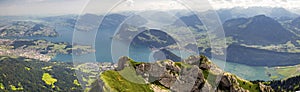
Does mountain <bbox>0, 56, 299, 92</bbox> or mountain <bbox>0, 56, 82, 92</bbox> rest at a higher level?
mountain <bbox>0, 56, 299, 92</bbox>

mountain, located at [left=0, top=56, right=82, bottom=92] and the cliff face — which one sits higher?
the cliff face

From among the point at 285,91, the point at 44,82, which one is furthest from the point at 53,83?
the point at 285,91

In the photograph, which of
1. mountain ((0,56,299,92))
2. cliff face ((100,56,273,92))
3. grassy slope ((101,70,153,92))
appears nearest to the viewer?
mountain ((0,56,299,92))

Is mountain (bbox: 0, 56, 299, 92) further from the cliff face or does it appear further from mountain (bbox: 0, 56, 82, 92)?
mountain (bbox: 0, 56, 82, 92)

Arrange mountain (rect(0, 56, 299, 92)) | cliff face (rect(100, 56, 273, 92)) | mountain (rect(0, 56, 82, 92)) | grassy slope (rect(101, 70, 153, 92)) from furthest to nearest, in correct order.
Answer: mountain (rect(0, 56, 82, 92)) < grassy slope (rect(101, 70, 153, 92)) < cliff face (rect(100, 56, 273, 92)) < mountain (rect(0, 56, 299, 92))

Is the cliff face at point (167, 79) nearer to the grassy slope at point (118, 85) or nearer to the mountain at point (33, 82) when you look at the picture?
the grassy slope at point (118, 85)

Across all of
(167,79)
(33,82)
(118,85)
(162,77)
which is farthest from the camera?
(33,82)

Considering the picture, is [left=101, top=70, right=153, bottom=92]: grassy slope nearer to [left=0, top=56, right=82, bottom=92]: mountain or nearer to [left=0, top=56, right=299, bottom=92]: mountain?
[left=0, top=56, right=299, bottom=92]: mountain

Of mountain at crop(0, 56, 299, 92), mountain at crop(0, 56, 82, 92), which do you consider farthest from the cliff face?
mountain at crop(0, 56, 82, 92)

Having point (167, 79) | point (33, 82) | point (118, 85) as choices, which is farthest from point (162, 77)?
point (33, 82)

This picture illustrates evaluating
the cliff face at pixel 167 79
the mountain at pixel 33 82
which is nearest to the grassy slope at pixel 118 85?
the cliff face at pixel 167 79

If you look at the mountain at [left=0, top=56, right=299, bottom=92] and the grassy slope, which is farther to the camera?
the grassy slope

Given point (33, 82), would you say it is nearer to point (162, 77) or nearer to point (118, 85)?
point (118, 85)
